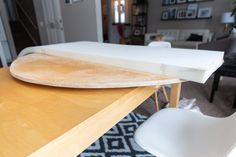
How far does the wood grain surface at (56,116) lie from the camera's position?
1.20 feet

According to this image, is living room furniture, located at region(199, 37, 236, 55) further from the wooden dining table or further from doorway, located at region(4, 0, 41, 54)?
doorway, located at region(4, 0, 41, 54)

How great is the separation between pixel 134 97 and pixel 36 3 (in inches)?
152

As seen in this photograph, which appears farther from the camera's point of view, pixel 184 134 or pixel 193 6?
pixel 193 6

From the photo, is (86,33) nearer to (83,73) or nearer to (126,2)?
(83,73)

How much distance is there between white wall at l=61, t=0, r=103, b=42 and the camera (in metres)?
2.53

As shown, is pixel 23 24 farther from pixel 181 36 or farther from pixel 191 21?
pixel 191 21

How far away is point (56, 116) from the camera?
45 centimetres

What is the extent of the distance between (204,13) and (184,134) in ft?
16.3

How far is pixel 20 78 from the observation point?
0.69 metres

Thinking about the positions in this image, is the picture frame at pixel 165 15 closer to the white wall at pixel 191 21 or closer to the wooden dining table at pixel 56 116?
the white wall at pixel 191 21

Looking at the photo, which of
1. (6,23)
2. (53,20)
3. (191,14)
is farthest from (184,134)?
(191,14)

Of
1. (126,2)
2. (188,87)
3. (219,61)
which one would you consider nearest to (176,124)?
(219,61)

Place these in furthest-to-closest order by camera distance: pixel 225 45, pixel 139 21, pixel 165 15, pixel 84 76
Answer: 1. pixel 139 21
2. pixel 165 15
3. pixel 225 45
4. pixel 84 76

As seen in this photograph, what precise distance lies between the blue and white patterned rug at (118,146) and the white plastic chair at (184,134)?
0.51 m
